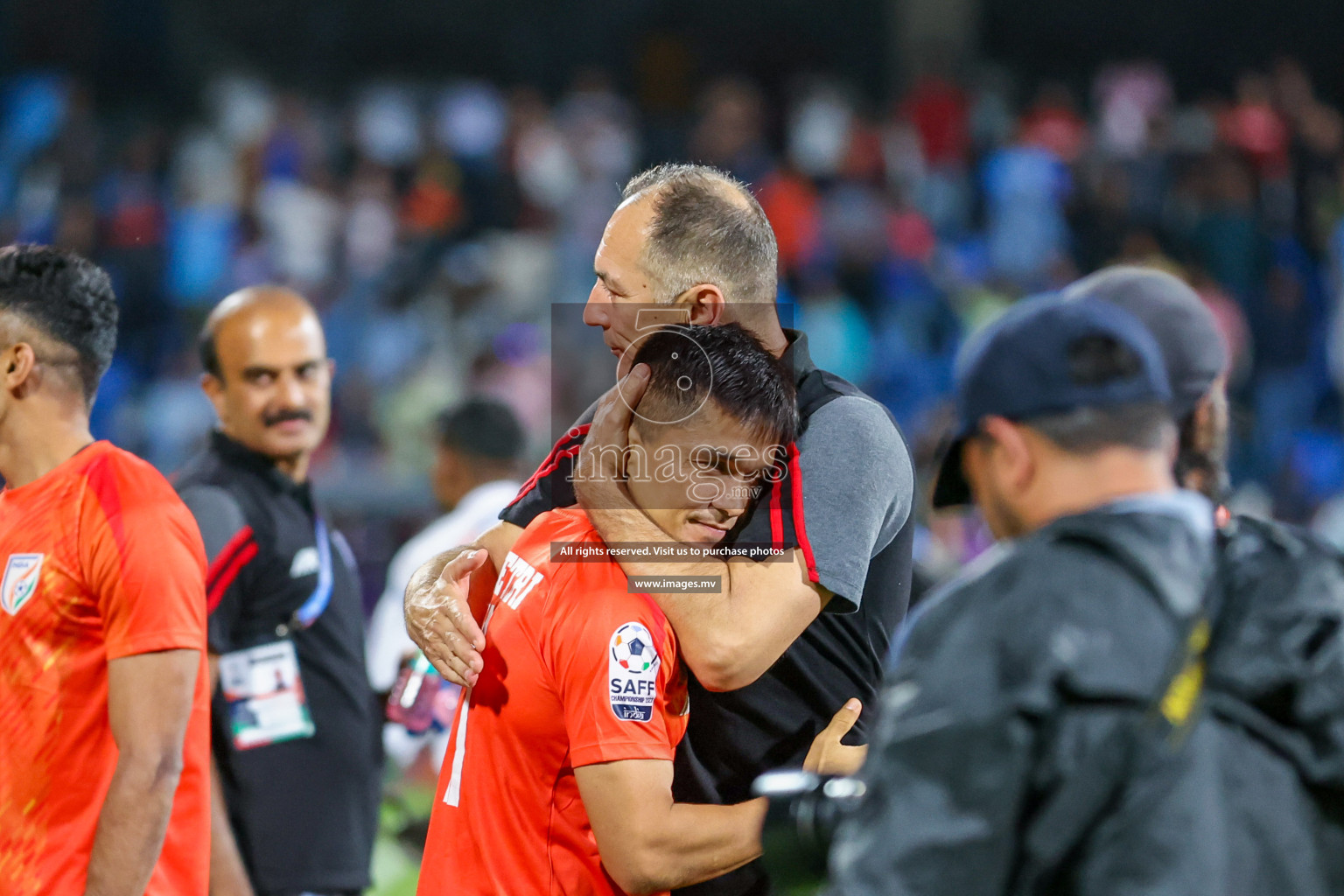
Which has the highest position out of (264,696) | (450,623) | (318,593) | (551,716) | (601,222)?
(601,222)

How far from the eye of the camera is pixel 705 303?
114 inches

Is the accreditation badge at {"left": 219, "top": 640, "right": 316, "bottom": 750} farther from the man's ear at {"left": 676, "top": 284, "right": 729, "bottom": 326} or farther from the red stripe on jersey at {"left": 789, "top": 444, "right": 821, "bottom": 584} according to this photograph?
the red stripe on jersey at {"left": 789, "top": 444, "right": 821, "bottom": 584}

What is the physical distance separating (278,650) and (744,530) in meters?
2.21

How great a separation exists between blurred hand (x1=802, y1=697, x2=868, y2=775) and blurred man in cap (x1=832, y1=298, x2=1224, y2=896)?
0.57 m

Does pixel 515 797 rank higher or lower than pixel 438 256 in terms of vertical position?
lower

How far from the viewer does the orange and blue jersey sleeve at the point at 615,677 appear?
2.43 meters

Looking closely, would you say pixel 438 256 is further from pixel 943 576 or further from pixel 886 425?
pixel 886 425

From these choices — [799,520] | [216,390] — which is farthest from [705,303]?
[216,390]

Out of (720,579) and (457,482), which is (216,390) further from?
(720,579)

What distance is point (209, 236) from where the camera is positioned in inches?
486

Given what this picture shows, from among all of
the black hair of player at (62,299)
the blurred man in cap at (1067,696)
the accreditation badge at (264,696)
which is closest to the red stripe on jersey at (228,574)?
the accreditation badge at (264,696)

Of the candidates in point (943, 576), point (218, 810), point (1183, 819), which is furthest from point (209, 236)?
point (1183, 819)

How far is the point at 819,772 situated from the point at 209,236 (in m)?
11.0

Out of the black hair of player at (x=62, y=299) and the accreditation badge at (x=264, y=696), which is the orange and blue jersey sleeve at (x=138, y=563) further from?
the accreditation badge at (x=264, y=696)
